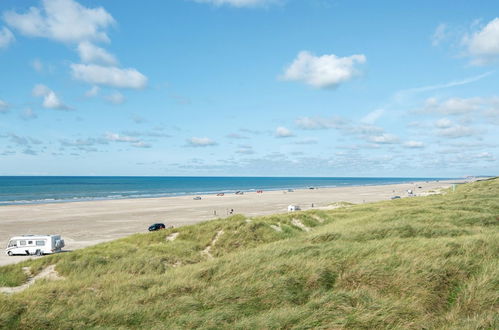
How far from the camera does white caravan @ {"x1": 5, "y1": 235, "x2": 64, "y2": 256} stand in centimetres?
3419

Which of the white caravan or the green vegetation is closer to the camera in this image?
the green vegetation

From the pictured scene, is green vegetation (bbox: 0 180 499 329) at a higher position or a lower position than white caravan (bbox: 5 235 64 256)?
higher

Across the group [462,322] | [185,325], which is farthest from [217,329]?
[462,322]

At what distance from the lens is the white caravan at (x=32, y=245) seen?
112 ft

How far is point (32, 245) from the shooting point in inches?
1361

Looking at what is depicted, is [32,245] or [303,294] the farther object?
[32,245]

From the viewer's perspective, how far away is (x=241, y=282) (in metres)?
9.83

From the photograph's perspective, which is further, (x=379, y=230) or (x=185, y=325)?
(x=379, y=230)

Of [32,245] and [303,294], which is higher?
[303,294]

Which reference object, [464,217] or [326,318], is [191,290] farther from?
[464,217]

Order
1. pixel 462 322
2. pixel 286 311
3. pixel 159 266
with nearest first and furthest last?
pixel 462 322 → pixel 286 311 → pixel 159 266

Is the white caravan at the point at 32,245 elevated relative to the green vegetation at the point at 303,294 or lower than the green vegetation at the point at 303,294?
lower

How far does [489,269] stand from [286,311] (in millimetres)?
5640

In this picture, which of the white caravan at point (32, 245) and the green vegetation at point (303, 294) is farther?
the white caravan at point (32, 245)
